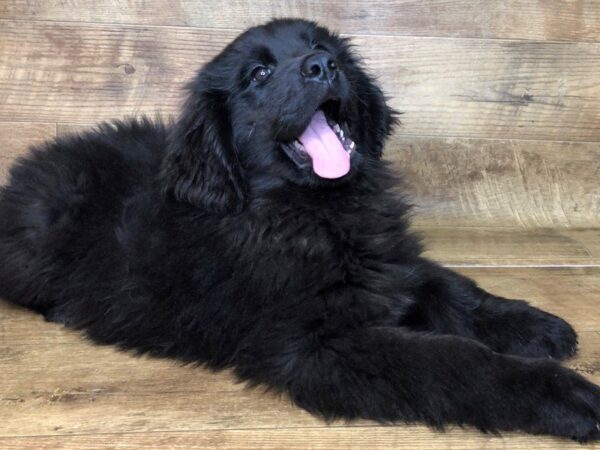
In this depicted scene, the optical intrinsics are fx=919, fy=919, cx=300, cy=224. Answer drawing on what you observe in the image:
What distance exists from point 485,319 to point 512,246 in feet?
3.98

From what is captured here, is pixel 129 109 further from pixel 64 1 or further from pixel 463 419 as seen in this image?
pixel 463 419

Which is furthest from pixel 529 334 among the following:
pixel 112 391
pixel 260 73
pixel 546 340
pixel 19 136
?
pixel 19 136

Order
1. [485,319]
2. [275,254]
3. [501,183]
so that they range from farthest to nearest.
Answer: [501,183], [485,319], [275,254]

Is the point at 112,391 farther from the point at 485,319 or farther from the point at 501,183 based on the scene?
the point at 501,183

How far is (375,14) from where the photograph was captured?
4.01 m

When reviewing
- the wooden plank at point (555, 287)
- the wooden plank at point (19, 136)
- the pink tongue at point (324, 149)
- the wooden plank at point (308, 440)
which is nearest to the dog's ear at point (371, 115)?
the pink tongue at point (324, 149)

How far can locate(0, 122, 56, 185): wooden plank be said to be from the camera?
395 cm

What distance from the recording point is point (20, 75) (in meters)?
3.91

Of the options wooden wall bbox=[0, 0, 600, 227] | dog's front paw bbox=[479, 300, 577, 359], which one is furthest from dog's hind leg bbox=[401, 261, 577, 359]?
wooden wall bbox=[0, 0, 600, 227]

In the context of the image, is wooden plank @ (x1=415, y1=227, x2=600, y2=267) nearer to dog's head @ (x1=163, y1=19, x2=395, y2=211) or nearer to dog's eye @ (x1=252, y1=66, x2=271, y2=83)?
dog's head @ (x1=163, y1=19, x2=395, y2=211)

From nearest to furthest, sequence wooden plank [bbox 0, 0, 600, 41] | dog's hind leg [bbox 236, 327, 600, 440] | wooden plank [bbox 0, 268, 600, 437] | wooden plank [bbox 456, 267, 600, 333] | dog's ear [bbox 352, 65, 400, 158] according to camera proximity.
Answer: dog's hind leg [bbox 236, 327, 600, 440] < wooden plank [bbox 0, 268, 600, 437] < dog's ear [bbox 352, 65, 400, 158] < wooden plank [bbox 456, 267, 600, 333] < wooden plank [bbox 0, 0, 600, 41]

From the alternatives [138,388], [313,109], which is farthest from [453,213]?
[138,388]

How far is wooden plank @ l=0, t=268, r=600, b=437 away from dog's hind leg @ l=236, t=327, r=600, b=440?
76mm

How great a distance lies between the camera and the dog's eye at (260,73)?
8.80ft
